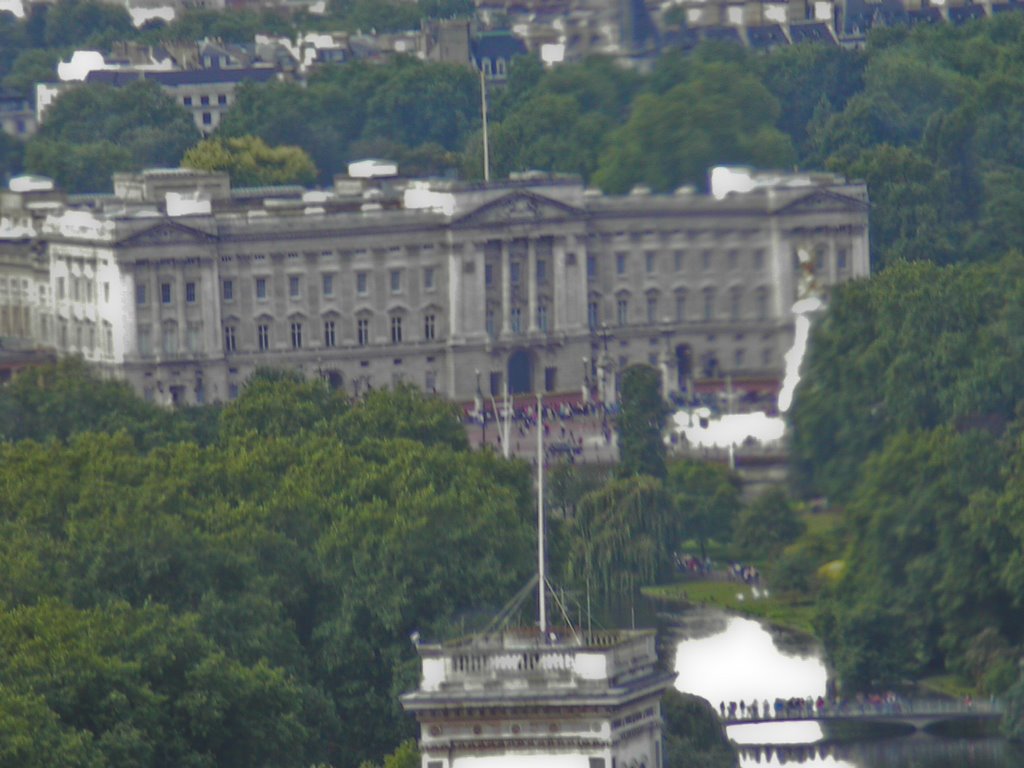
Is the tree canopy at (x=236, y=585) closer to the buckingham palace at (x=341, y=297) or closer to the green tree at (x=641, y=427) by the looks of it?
the green tree at (x=641, y=427)

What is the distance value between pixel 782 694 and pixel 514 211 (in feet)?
248

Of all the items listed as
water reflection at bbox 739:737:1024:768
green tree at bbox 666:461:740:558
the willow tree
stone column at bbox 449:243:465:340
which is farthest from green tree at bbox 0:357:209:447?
stone column at bbox 449:243:465:340

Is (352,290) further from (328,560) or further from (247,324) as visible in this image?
(328,560)

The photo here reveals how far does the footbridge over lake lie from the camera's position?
119 metres

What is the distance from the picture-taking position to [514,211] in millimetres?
198250

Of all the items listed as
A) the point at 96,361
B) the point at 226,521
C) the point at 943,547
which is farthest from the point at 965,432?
the point at 96,361

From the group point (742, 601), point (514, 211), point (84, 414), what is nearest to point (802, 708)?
point (742, 601)

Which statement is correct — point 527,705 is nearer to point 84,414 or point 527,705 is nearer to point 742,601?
point 742,601

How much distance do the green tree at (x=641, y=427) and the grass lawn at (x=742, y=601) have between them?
9747 millimetres

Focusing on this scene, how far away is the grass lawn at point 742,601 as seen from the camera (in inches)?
5433

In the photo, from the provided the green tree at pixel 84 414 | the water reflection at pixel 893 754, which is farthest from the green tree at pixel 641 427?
the water reflection at pixel 893 754

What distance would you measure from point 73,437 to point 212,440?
5954 millimetres

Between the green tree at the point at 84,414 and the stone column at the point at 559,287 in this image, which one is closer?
the green tree at the point at 84,414

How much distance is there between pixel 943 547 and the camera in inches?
4909
